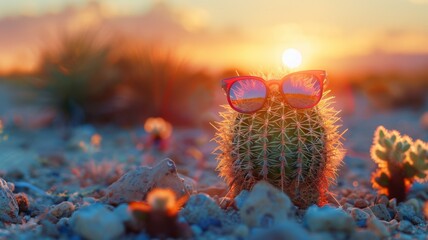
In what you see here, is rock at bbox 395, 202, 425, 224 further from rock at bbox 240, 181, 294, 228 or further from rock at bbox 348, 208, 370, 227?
rock at bbox 240, 181, 294, 228

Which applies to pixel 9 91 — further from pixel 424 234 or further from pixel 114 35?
pixel 424 234

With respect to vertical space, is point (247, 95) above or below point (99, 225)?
above

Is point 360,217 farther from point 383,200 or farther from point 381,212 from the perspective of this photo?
point 383,200

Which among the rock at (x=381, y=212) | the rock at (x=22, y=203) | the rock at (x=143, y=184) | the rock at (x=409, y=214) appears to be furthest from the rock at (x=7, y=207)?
the rock at (x=409, y=214)

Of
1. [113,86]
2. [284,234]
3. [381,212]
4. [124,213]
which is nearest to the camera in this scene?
[284,234]

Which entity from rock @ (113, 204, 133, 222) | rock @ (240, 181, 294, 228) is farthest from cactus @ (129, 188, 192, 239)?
rock @ (240, 181, 294, 228)

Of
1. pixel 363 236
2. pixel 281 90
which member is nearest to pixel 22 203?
pixel 281 90

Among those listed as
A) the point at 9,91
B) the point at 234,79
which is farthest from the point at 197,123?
the point at 9,91

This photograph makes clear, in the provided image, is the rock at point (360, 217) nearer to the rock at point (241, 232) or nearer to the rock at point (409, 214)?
the rock at point (409, 214)
